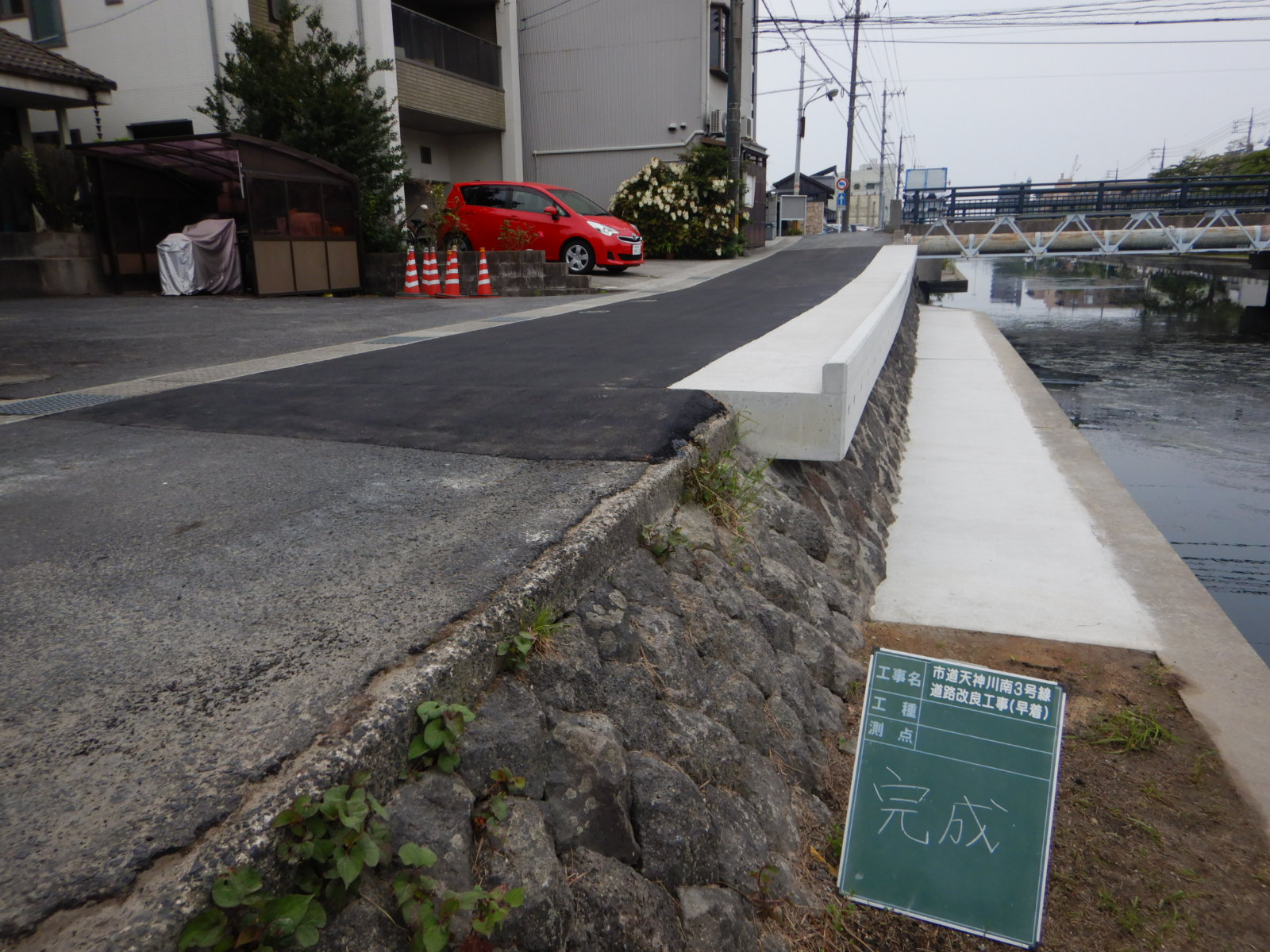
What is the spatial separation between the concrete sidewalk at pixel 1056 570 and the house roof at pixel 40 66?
47.8 ft

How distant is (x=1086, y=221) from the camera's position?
2811cm

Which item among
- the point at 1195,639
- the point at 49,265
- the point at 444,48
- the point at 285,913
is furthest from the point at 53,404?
the point at 444,48

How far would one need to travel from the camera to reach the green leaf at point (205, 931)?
1439 millimetres

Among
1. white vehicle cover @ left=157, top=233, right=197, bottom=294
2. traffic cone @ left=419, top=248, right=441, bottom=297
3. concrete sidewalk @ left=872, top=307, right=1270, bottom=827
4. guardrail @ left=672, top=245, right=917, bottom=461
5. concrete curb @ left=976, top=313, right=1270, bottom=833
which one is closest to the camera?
concrete curb @ left=976, top=313, right=1270, bottom=833

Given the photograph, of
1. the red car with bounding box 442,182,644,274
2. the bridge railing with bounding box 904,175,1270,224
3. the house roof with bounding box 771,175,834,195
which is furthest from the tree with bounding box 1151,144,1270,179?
the red car with bounding box 442,182,644,274

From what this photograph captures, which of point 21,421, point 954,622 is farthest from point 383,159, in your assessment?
point 954,622

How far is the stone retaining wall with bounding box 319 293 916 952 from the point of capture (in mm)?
1986

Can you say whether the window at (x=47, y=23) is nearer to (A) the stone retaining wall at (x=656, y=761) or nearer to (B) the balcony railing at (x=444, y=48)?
(B) the balcony railing at (x=444, y=48)

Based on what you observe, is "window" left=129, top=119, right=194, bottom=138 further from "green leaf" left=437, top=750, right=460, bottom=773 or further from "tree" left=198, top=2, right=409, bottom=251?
"green leaf" left=437, top=750, right=460, bottom=773

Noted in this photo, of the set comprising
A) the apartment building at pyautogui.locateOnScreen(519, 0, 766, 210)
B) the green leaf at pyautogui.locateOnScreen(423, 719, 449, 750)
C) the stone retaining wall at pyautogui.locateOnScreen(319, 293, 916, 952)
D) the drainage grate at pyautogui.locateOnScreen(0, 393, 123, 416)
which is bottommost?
the stone retaining wall at pyautogui.locateOnScreen(319, 293, 916, 952)

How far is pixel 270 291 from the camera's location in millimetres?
13445

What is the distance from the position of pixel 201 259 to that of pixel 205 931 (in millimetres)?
14575

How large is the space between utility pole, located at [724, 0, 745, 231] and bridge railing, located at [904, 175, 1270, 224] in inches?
428

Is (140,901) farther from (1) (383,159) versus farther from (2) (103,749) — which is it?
(1) (383,159)
